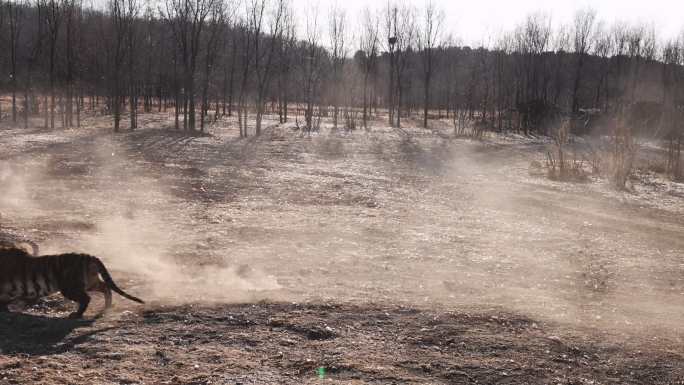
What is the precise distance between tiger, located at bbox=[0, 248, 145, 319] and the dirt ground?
0.67 feet

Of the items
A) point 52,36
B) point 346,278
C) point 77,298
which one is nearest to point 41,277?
point 77,298

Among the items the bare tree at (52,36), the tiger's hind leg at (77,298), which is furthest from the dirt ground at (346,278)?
the bare tree at (52,36)

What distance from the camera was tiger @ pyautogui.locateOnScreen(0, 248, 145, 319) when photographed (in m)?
5.61

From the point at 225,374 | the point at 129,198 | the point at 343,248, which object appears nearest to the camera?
the point at 225,374

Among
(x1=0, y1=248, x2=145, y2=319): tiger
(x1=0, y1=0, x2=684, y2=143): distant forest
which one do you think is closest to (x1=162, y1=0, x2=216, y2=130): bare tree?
(x1=0, y1=0, x2=684, y2=143): distant forest

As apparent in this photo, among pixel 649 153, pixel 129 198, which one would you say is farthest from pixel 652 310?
pixel 649 153

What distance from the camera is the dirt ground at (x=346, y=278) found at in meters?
5.00

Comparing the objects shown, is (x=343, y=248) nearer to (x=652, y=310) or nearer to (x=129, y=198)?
(x=652, y=310)

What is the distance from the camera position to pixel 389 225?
1091cm

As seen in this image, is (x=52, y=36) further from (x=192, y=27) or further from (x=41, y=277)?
(x=41, y=277)

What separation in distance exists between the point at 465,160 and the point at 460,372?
19.3 meters

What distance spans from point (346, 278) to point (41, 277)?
132 inches

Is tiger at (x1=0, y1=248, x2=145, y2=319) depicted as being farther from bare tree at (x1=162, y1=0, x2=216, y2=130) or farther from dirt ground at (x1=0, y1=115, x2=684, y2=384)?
bare tree at (x1=162, y1=0, x2=216, y2=130)

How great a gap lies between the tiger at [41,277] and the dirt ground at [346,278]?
8.0 inches
